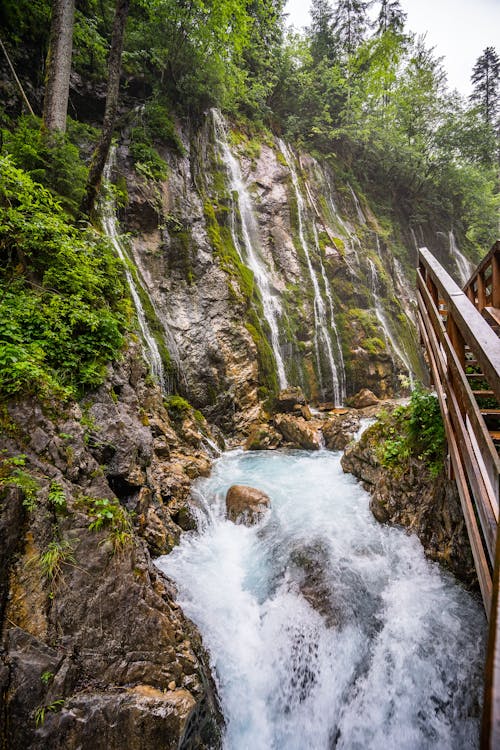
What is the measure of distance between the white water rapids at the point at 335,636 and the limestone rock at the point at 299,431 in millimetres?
4601

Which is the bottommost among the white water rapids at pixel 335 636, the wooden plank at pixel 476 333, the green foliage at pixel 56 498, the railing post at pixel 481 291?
the white water rapids at pixel 335 636

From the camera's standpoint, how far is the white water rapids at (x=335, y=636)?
9.33 feet

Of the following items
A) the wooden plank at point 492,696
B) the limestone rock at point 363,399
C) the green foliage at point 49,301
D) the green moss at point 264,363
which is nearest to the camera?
the wooden plank at point 492,696

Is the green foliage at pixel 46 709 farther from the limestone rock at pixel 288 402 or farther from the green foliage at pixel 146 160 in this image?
the green foliage at pixel 146 160

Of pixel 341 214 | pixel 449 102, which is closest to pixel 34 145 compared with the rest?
pixel 341 214

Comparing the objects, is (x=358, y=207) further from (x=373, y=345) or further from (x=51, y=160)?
(x=51, y=160)

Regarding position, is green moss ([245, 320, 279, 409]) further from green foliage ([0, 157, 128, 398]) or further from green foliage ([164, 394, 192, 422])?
green foliage ([0, 157, 128, 398])

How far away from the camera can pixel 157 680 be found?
247 centimetres

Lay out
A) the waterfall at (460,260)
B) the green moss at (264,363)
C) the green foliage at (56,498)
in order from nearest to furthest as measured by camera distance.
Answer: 1. the green foliage at (56,498)
2. the green moss at (264,363)
3. the waterfall at (460,260)

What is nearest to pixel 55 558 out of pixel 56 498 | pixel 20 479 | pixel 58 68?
pixel 56 498

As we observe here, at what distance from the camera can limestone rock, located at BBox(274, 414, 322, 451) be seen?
988cm

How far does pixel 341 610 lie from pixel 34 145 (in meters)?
9.51

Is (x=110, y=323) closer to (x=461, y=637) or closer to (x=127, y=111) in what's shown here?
(x=461, y=637)

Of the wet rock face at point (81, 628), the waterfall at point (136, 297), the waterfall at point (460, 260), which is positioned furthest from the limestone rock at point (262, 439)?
the waterfall at point (460, 260)
